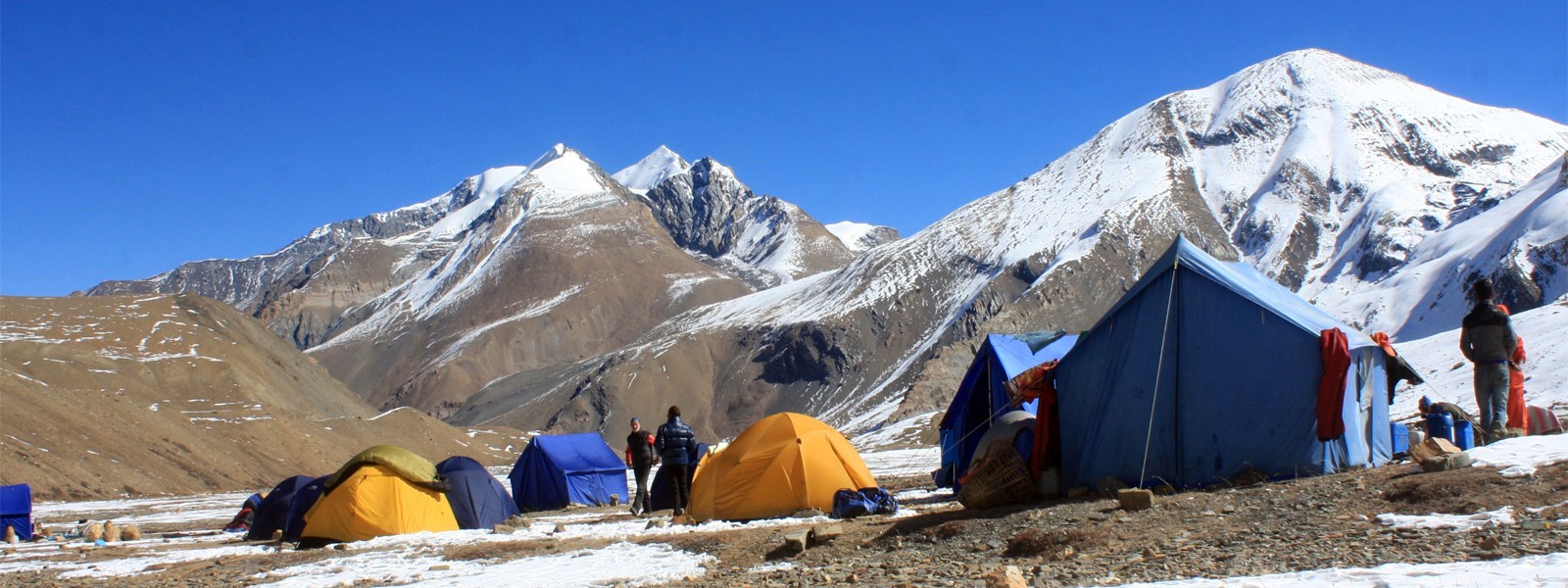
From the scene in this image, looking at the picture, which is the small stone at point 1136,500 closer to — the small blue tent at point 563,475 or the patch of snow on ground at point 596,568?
the patch of snow on ground at point 596,568

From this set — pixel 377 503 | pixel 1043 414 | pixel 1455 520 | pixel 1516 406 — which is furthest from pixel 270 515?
pixel 1516 406

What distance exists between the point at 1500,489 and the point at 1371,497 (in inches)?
38.5

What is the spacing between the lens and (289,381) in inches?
3162

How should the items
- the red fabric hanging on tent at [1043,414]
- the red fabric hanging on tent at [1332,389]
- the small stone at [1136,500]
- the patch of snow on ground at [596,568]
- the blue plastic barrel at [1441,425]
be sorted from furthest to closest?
the blue plastic barrel at [1441,425] < the red fabric hanging on tent at [1043,414] < the red fabric hanging on tent at [1332,389] < the small stone at [1136,500] < the patch of snow on ground at [596,568]

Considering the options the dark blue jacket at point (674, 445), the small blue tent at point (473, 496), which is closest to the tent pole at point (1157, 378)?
the dark blue jacket at point (674, 445)

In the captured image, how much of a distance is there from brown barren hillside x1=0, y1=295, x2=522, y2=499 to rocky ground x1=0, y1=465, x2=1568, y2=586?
32824mm

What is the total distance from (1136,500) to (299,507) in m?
12.1

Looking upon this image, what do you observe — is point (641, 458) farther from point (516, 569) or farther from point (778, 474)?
point (516, 569)

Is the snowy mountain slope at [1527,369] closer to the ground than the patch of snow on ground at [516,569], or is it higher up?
higher up

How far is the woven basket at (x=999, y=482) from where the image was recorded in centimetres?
1358

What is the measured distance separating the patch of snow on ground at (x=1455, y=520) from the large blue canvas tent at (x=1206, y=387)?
3465mm

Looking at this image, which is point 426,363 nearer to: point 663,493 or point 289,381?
point 289,381

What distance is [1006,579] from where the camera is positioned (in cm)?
799

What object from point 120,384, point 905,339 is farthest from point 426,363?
point 120,384
